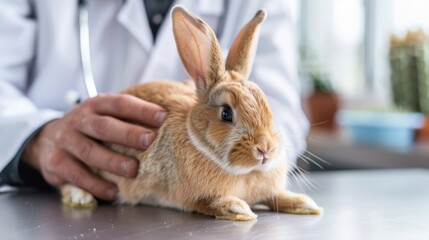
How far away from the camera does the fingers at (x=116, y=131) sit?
2.89 ft

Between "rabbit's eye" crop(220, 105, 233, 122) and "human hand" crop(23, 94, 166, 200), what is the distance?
0.12 meters

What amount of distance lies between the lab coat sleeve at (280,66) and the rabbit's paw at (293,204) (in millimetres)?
138

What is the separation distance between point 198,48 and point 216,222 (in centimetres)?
23

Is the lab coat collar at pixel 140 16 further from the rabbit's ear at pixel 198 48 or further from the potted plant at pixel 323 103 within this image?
the potted plant at pixel 323 103

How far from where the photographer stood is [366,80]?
9.87ft

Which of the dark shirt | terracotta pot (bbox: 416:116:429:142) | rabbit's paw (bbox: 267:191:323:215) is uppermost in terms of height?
the dark shirt

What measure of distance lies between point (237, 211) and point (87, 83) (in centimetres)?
48

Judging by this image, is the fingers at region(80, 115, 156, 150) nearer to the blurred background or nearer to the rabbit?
the rabbit

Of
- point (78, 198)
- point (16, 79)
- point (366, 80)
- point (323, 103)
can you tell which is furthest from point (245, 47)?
point (366, 80)

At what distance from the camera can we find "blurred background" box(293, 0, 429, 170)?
2127 millimetres

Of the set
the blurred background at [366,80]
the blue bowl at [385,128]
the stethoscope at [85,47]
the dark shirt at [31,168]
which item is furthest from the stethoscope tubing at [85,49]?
the blue bowl at [385,128]

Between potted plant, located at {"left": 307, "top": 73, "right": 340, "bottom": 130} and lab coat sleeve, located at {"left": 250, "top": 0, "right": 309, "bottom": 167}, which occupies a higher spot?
lab coat sleeve, located at {"left": 250, "top": 0, "right": 309, "bottom": 167}

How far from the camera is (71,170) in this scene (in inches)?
38.4

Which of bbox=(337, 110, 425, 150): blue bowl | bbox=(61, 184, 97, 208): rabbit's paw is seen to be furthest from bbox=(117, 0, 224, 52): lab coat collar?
bbox=(337, 110, 425, 150): blue bowl
